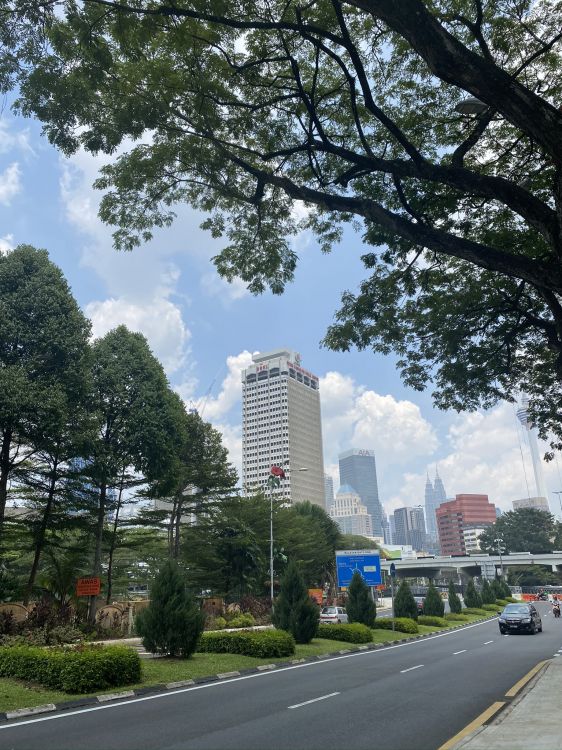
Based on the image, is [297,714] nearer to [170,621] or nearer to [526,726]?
[526,726]

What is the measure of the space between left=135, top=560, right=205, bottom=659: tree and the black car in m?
20.9

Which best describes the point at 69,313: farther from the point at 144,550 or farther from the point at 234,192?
the point at 144,550

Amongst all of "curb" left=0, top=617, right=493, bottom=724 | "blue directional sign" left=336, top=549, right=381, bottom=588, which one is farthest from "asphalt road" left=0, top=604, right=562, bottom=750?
"blue directional sign" left=336, top=549, right=381, bottom=588

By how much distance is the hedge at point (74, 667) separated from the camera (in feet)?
39.6

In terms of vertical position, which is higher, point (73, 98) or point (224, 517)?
point (73, 98)

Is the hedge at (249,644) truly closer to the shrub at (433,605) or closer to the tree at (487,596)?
the shrub at (433,605)

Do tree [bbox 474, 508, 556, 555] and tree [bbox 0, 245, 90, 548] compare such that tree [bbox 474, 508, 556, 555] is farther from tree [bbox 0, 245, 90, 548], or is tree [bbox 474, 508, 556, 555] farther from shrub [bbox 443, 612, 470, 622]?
tree [bbox 0, 245, 90, 548]

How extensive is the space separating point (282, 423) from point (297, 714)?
168m

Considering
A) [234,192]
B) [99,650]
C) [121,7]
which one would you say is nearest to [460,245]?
[234,192]

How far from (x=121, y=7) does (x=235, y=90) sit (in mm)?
3220

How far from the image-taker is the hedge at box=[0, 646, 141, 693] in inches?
475

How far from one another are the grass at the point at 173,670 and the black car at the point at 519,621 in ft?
38.0

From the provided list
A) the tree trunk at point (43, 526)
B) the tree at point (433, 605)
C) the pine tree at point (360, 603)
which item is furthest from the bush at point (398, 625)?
the tree trunk at point (43, 526)

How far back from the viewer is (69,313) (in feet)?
81.4
